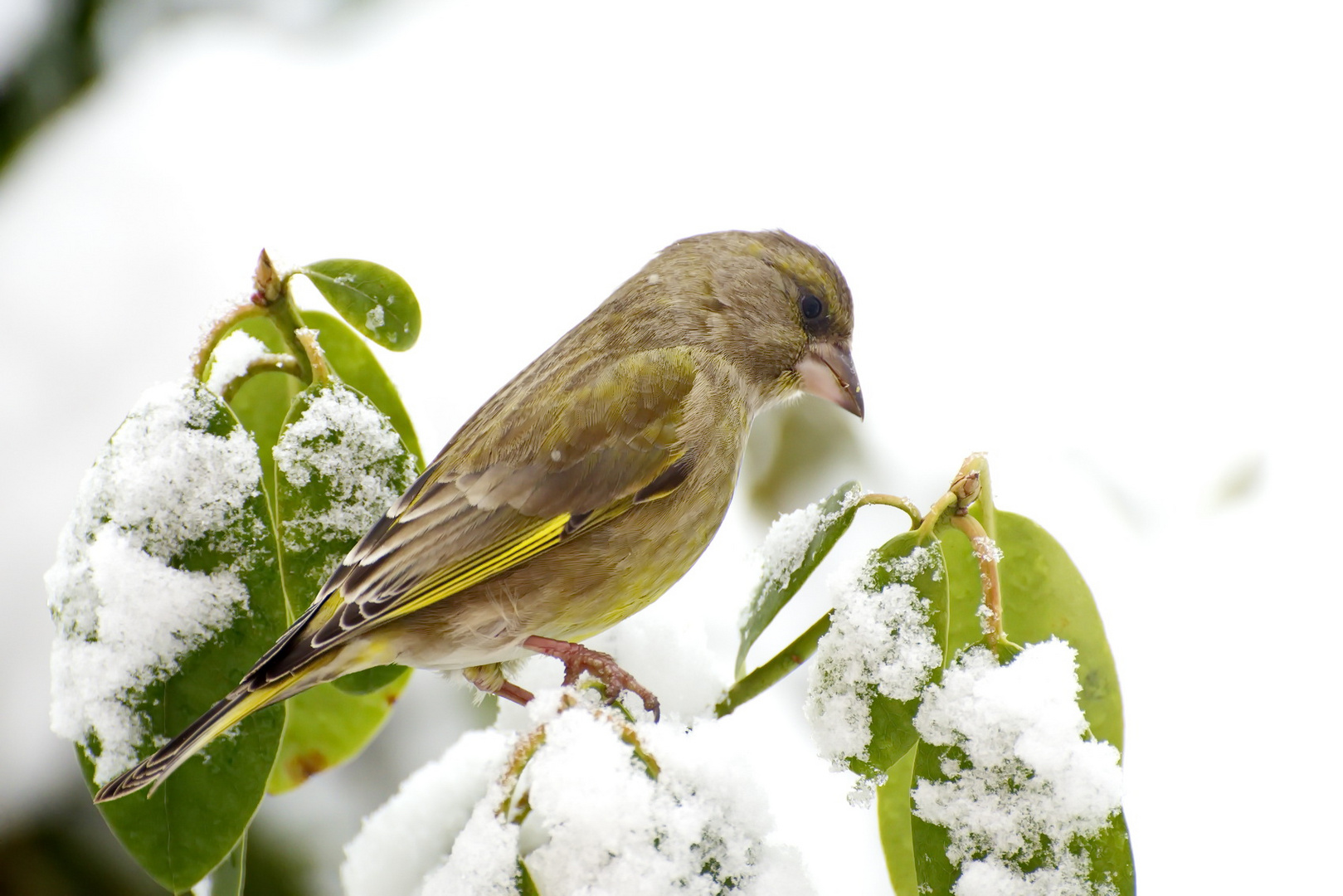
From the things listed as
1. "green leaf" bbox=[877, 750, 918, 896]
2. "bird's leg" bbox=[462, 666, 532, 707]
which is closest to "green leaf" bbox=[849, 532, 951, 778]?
"green leaf" bbox=[877, 750, 918, 896]

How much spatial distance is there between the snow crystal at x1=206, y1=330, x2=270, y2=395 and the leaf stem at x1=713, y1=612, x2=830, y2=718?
3.38ft

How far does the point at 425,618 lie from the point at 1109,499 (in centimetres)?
174

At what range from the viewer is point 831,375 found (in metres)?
2.68

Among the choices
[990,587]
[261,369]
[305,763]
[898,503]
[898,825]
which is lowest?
[898,825]

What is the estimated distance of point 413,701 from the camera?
3.22 metres

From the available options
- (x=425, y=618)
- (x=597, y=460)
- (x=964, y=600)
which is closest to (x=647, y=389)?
(x=597, y=460)

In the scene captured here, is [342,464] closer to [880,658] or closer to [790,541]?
[790,541]

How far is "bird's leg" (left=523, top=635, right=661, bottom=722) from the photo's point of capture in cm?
193

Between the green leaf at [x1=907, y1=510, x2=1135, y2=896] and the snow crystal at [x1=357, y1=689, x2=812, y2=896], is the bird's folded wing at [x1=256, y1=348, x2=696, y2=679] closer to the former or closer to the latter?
the snow crystal at [x1=357, y1=689, x2=812, y2=896]

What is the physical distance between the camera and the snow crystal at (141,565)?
1685mm

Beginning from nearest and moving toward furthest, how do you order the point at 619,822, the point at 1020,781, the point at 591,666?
the point at 619,822
the point at 1020,781
the point at 591,666

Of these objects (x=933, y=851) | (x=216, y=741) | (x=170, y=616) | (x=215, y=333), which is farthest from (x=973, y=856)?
(x=215, y=333)

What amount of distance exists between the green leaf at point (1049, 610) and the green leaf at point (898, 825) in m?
0.25

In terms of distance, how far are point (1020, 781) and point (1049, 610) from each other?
13.7 inches
